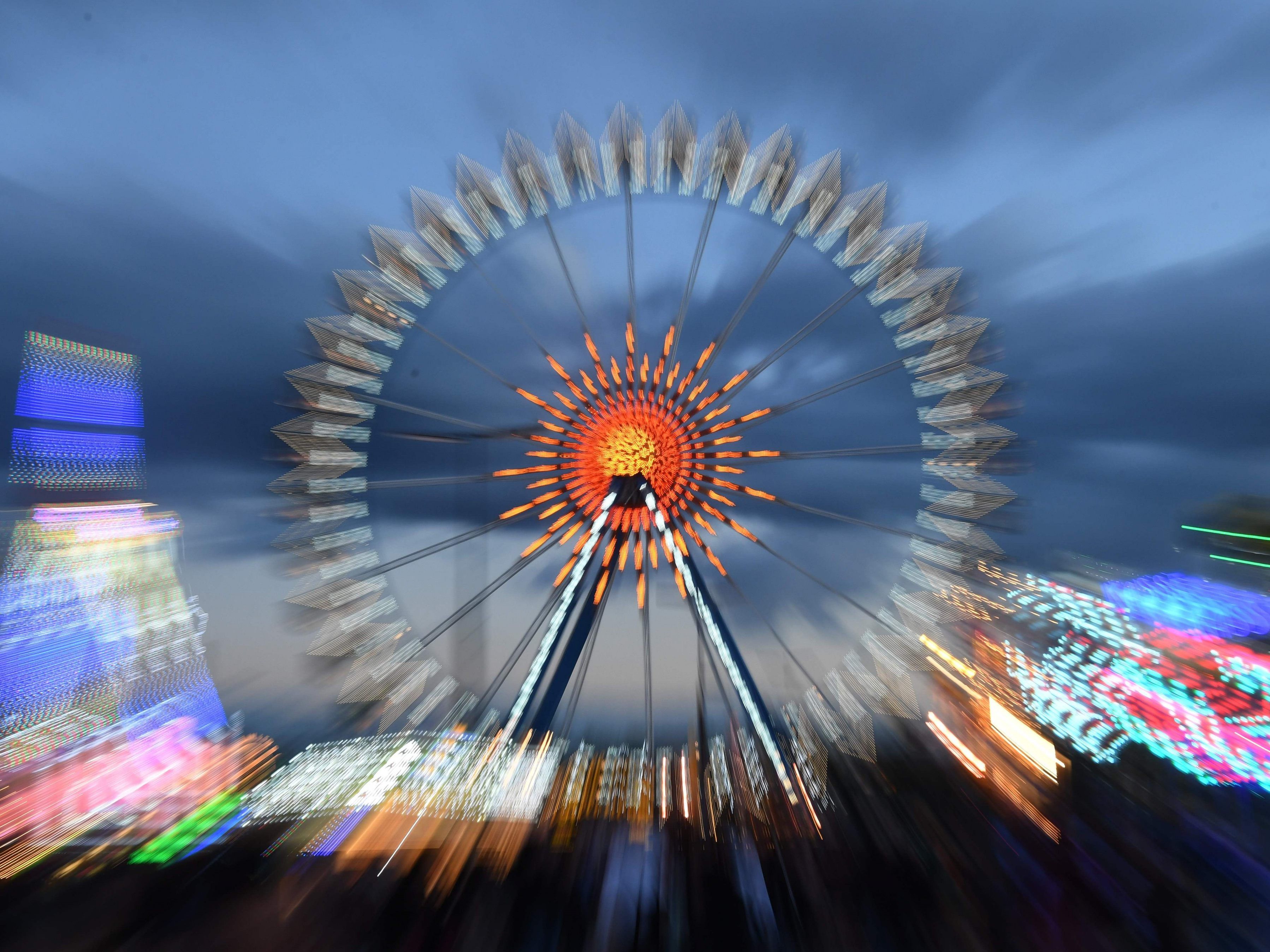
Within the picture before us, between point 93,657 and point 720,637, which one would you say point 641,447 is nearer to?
point 720,637

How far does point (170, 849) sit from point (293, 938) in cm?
579

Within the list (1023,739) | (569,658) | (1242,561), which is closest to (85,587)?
(569,658)

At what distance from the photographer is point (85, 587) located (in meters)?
15.5

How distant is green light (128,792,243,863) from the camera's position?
9695 millimetres

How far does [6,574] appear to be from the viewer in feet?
44.9

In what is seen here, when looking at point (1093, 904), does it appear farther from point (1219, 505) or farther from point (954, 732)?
point (1219, 505)

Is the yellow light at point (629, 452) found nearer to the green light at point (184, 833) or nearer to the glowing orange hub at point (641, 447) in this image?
the glowing orange hub at point (641, 447)

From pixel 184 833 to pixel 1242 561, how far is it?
140 ft

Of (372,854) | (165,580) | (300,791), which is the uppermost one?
(165,580)

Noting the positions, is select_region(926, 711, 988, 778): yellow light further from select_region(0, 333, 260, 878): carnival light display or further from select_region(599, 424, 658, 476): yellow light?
select_region(0, 333, 260, 878): carnival light display

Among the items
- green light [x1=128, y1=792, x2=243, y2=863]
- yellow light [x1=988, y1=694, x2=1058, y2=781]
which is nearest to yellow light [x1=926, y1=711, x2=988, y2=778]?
Result: yellow light [x1=988, y1=694, x2=1058, y2=781]

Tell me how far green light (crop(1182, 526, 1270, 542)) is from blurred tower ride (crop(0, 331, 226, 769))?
149 feet

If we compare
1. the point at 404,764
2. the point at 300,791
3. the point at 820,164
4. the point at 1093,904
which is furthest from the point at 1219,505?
the point at 300,791

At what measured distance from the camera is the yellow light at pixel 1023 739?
857 inches
